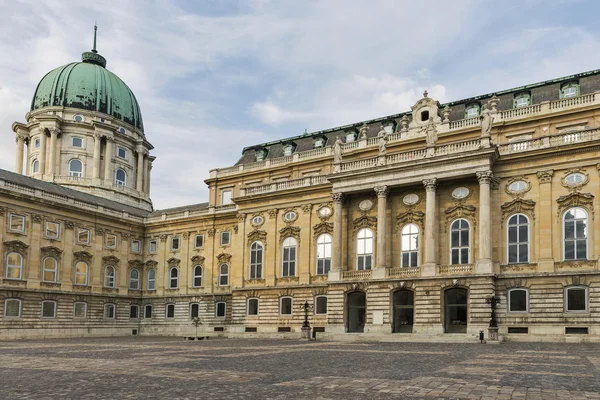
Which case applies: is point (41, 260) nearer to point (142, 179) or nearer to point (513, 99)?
point (142, 179)

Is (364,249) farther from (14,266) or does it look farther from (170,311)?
(14,266)

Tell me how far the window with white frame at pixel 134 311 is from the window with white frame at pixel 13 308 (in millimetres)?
14952

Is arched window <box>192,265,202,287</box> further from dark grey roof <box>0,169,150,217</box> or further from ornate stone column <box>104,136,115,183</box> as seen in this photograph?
ornate stone column <box>104,136,115,183</box>

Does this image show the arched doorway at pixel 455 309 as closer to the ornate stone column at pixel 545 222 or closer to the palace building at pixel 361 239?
the palace building at pixel 361 239

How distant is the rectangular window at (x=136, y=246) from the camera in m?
73.4

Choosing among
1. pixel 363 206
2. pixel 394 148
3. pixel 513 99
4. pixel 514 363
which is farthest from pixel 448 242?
pixel 514 363

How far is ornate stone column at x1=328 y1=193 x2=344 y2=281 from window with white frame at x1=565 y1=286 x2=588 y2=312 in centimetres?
1754

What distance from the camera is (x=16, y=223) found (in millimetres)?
58750

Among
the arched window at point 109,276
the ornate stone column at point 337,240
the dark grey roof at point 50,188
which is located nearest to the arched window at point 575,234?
the ornate stone column at point 337,240

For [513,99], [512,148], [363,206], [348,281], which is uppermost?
[513,99]

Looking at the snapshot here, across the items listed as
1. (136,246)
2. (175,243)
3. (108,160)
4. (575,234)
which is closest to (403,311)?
(575,234)

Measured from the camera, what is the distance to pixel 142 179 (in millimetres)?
98438

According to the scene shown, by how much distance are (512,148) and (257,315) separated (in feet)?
89.1

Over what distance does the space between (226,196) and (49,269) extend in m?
20.1
